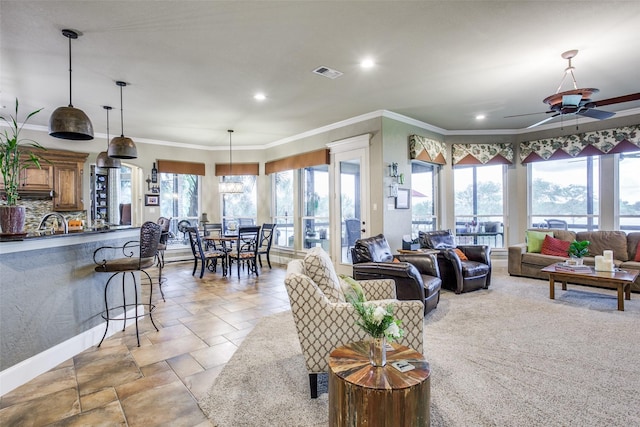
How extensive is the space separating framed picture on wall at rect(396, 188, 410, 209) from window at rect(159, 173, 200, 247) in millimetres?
5010

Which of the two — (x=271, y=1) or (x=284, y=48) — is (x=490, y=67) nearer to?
(x=284, y=48)

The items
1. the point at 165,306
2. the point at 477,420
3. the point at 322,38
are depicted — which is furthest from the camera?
the point at 165,306

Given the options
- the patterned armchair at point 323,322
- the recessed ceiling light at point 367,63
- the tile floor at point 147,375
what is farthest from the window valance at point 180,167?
the patterned armchair at point 323,322

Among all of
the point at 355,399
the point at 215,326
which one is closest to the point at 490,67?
the point at 355,399

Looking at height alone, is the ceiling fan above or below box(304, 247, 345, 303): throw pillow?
above

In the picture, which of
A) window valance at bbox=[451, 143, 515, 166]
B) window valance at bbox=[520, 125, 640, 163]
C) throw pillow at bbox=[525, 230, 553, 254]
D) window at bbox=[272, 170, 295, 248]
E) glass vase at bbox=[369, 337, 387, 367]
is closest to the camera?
glass vase at bbox=[369, 337, 387, 367]

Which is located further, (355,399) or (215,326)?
(215,326)

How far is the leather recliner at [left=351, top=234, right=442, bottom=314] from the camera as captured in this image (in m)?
3.54

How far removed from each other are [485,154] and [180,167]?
6.86 meters

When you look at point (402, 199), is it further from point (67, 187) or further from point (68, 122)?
point (67, 187)

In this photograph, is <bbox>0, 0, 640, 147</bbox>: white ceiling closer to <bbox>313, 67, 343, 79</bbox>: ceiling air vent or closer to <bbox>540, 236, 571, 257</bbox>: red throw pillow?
<bbox>313, 67, 343, 79</bbox>: ceiling air vent

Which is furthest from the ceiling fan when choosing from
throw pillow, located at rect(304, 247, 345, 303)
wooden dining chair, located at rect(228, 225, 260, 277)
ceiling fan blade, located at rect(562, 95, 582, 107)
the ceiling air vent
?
wooden dining chair, located at rect(228, 225, 260, 277)

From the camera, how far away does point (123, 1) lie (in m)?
2.59

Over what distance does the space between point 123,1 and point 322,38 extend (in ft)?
5.50
